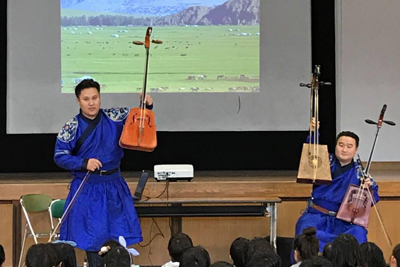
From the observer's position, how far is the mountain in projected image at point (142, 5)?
5754 millimetres

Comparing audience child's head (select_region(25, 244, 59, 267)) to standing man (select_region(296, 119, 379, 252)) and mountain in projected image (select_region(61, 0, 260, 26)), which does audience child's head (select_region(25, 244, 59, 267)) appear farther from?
mountain in projected image (select_region(61, 0, 260, 26))

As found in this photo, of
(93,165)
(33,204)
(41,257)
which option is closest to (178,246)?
(41,257)

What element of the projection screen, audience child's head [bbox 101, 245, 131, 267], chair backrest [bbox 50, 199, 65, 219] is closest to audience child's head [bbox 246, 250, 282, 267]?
audience child's head [bbox 101, 245, 131, 267]

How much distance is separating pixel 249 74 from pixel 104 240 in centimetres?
259

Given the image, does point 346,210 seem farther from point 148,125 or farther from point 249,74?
point 249,74

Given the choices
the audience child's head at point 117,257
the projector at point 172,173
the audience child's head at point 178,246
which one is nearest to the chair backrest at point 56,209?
the projector at point 172,173

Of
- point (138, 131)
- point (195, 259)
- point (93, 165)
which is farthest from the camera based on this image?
point (138, 131)

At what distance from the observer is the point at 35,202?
459cm

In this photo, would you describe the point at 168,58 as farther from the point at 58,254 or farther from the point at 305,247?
the point at 58,254

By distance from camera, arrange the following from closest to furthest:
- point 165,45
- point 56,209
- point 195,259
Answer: point 195,259
point 56,209
point 165,45

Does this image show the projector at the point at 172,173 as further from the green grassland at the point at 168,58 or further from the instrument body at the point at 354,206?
the instrument body at the point at 354,206

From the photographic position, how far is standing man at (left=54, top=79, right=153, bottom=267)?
3719 mm

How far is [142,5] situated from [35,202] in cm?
214

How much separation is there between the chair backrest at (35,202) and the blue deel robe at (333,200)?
1.79 m
